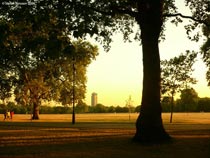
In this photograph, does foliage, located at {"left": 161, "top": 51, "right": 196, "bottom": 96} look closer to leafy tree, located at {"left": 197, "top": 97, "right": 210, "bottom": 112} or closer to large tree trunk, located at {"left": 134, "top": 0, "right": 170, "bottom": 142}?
large tree trunk, located at {"left": 134, "top": 0, "right": 170, "bottom": 142}

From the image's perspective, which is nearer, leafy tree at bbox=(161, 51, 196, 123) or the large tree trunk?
the large tree trunk

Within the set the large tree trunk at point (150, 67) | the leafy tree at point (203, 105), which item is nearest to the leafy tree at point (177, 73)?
the large tree trunk at point (150, 67)

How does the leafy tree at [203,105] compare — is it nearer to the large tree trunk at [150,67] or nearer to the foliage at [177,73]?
the foliage at [177,73]

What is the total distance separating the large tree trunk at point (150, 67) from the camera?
2264 centimetres

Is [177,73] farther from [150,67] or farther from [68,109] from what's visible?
[68,109]

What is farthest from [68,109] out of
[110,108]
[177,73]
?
[177,73]

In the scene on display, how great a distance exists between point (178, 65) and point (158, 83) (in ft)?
112

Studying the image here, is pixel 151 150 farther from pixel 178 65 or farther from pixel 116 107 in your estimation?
pixel 116 107

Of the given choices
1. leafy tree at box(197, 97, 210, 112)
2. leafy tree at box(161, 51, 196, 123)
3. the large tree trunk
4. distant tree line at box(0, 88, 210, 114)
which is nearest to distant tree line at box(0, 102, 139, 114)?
distant tree line at box(0, 88, 210, 114)

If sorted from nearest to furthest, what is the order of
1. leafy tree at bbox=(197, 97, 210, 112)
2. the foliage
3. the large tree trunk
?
the large tree trunk
the foliage
leafy tree at bbox=(197, 97, 210, 112)

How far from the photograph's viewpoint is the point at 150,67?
22.6 metres

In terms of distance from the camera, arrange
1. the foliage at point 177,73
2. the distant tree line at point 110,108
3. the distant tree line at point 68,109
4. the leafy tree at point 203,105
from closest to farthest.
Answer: the foliage at point 177,73, the distant tree line at point 110,108, the leafy tree at point 203,105, the distant tree line at point 68,109

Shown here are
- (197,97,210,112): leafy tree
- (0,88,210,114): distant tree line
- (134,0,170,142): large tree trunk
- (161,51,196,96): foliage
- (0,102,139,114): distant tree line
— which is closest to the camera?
(134,0,170,142): large tree trunk

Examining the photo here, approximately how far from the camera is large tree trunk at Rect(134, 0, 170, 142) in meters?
22.6
